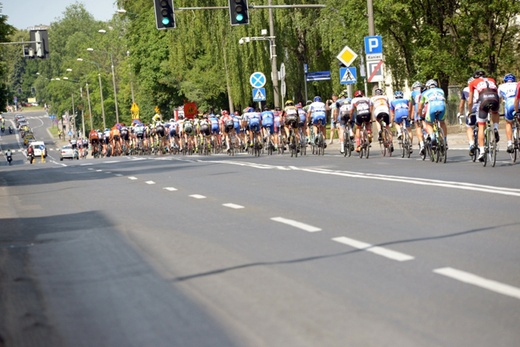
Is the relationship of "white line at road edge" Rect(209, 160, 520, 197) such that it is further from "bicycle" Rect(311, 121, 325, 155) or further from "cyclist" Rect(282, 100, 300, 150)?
"cyclist" Rect(282, 100, 300, 150)

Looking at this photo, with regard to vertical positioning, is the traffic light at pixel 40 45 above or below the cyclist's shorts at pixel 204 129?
above

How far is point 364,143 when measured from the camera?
29547mm

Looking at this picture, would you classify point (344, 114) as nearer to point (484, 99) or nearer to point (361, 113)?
point (361, 113)

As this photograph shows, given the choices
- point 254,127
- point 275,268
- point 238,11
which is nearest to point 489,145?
point 275,268

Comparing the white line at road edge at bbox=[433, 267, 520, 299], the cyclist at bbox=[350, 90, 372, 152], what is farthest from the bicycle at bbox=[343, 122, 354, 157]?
the white line at road edge at bbox=[433, 267, 520, 299]

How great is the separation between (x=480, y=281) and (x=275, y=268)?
1.90m

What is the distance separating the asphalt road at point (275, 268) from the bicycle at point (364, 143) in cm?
1102

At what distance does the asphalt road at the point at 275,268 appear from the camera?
22.1ft

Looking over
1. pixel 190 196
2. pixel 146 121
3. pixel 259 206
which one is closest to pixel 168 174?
pixel 190 196

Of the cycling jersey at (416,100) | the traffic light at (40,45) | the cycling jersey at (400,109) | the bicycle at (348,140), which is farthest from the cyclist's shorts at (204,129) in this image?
the cycling jersey at (416,100)

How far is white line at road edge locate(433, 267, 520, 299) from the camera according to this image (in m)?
7.49

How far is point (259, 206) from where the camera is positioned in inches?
616

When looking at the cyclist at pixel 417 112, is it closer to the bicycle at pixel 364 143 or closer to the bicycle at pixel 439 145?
the bicycle at pixel 439 145

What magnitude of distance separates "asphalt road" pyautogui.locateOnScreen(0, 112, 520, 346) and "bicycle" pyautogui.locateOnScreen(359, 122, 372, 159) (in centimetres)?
1102
